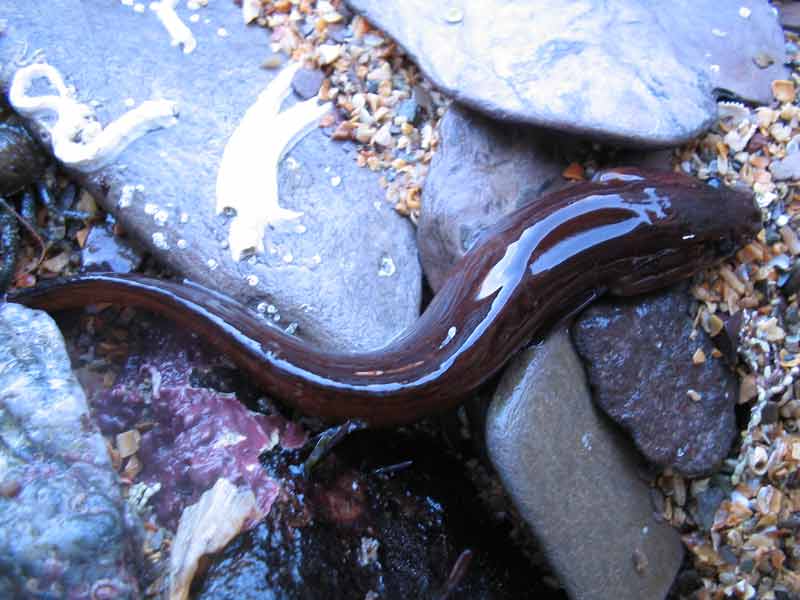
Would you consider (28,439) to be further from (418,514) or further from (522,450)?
(522,450)

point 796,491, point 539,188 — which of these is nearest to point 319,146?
point 539,188

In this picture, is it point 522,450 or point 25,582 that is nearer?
point 25,582

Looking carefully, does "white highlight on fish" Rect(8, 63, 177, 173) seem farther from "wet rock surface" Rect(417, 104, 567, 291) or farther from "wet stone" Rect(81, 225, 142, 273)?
"wet rock surface" Rect(417, 104, 567, 291)

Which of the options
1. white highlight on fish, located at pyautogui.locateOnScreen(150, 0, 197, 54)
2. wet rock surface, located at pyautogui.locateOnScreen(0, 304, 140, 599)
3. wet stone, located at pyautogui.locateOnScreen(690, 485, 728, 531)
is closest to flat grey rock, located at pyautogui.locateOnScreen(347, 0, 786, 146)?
white highlight on fish, located at pyautogui.locateOnScreen(150, 0, 197, 54)

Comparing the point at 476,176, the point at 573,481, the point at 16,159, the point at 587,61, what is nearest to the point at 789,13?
the point at 587,61

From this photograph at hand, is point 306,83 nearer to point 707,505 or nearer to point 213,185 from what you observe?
point 213,185

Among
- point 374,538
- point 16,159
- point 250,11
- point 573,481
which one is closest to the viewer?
point 374,538
